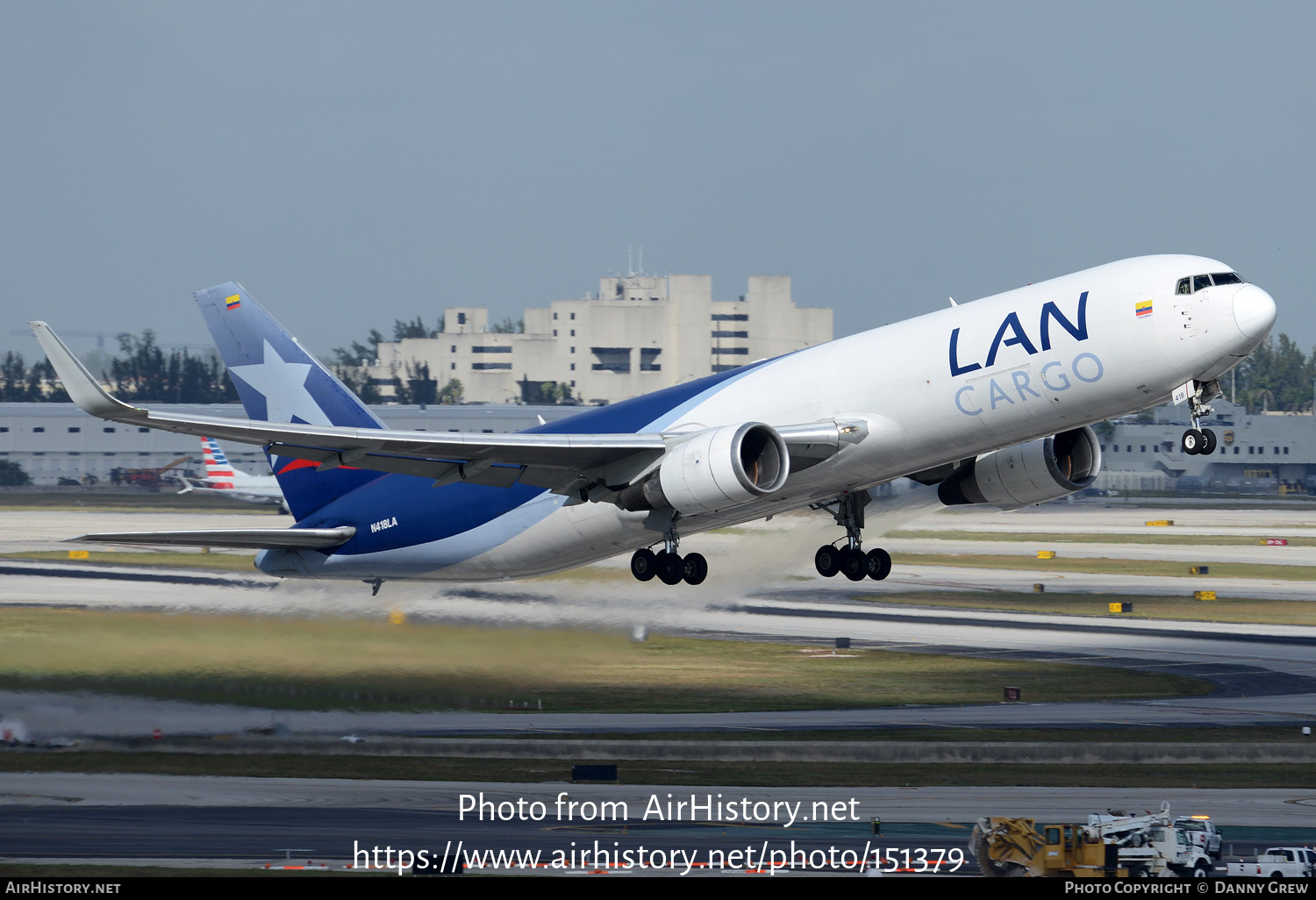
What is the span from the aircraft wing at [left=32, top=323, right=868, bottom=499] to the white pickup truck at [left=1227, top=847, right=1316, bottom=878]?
37.7ft

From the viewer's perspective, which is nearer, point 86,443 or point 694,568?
point 694,568

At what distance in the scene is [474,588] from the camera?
169ft

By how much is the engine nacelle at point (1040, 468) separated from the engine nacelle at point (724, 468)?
659cm

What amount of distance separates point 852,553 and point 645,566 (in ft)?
17.8

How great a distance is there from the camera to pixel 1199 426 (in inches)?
1117

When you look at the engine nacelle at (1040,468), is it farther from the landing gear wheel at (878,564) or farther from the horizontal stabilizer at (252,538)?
the horizontal stabilizer at (252,538)

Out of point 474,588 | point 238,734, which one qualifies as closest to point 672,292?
point 474,588

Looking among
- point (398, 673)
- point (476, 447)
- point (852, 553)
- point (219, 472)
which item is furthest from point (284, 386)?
point (219, 472)

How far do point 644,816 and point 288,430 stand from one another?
1195 centimetres

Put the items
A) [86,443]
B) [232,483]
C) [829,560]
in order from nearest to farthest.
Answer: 1. [829,560]
2. [232,483]
3. [86,443]

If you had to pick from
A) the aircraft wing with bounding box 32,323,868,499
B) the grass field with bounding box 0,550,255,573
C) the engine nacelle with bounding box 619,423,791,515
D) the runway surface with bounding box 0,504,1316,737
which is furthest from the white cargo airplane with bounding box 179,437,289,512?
the engine nacelle with bounding box 619,423,791,515

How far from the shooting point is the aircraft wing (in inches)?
1094

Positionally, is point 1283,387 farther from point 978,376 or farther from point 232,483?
point 978,376

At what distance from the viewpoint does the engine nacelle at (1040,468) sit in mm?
34031
